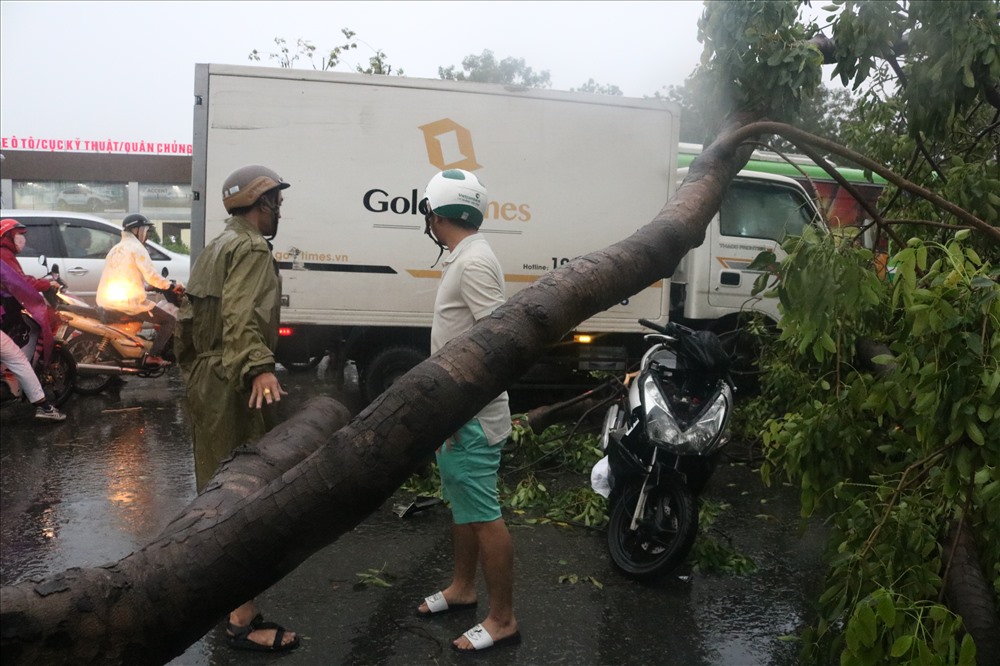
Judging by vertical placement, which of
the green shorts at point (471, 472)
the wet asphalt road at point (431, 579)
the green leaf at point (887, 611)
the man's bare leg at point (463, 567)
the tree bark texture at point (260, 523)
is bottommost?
→ the wet asphalt road at point (431, 579)

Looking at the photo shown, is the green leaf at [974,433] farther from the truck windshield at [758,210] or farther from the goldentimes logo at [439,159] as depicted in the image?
the truck windshield at [758,210]

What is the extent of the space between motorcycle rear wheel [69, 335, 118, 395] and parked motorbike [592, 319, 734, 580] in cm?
631

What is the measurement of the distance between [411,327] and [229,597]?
6425mm

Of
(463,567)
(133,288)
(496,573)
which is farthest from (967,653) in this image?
(133,288)

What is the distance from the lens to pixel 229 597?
5.88ft

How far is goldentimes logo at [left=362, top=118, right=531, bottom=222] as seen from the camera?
7.95 metres

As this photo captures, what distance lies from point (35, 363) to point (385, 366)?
3.24 metres

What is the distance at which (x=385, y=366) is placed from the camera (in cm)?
811

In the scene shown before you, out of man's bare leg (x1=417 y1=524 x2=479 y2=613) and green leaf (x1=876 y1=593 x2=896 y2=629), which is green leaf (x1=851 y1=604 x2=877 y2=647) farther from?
A: man's bare leg (x1=417 y1=524 x2=479 y2=613)

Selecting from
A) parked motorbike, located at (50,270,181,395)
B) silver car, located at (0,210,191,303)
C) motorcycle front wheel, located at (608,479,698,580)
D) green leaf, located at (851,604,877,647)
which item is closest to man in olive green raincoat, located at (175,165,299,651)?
motorcycle front wheel, located at (608,479,698,580)

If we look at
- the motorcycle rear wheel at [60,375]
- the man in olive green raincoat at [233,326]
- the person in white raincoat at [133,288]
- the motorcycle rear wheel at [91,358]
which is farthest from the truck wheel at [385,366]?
the man in olive green raincoat at [233,326]

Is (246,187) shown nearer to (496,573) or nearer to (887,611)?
(496,573)

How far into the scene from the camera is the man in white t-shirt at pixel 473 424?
3.84m

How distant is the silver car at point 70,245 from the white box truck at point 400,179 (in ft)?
17.4
